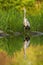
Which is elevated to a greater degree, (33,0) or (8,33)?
(33,0)

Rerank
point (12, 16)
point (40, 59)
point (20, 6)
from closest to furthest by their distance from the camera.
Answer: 1. point (40, 59)
2. point (12, 16)
3. point (20, 6)

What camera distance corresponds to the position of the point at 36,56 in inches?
299

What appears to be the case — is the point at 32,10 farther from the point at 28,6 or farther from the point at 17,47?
the point at 17,47

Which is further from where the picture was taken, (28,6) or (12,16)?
(28,6)

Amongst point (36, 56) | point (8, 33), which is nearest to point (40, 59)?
point (36, 56)

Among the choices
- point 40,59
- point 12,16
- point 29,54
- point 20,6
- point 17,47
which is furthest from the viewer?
point 20,6

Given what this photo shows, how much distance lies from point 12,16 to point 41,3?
10.8 feet

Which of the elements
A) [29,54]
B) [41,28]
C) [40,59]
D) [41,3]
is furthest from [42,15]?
[40,59]

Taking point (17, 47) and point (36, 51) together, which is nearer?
point (36, 51)

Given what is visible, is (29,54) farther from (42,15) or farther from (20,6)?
(20,6)

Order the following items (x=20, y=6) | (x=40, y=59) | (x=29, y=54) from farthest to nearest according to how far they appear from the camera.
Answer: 1. (x=20, y=6)
2. (x=29, y=54)
3. (x=40, y=59)

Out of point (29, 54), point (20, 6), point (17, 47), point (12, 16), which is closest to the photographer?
point (29, 54)

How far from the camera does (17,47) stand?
29.2 ft

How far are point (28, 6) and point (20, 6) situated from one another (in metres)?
0.41
